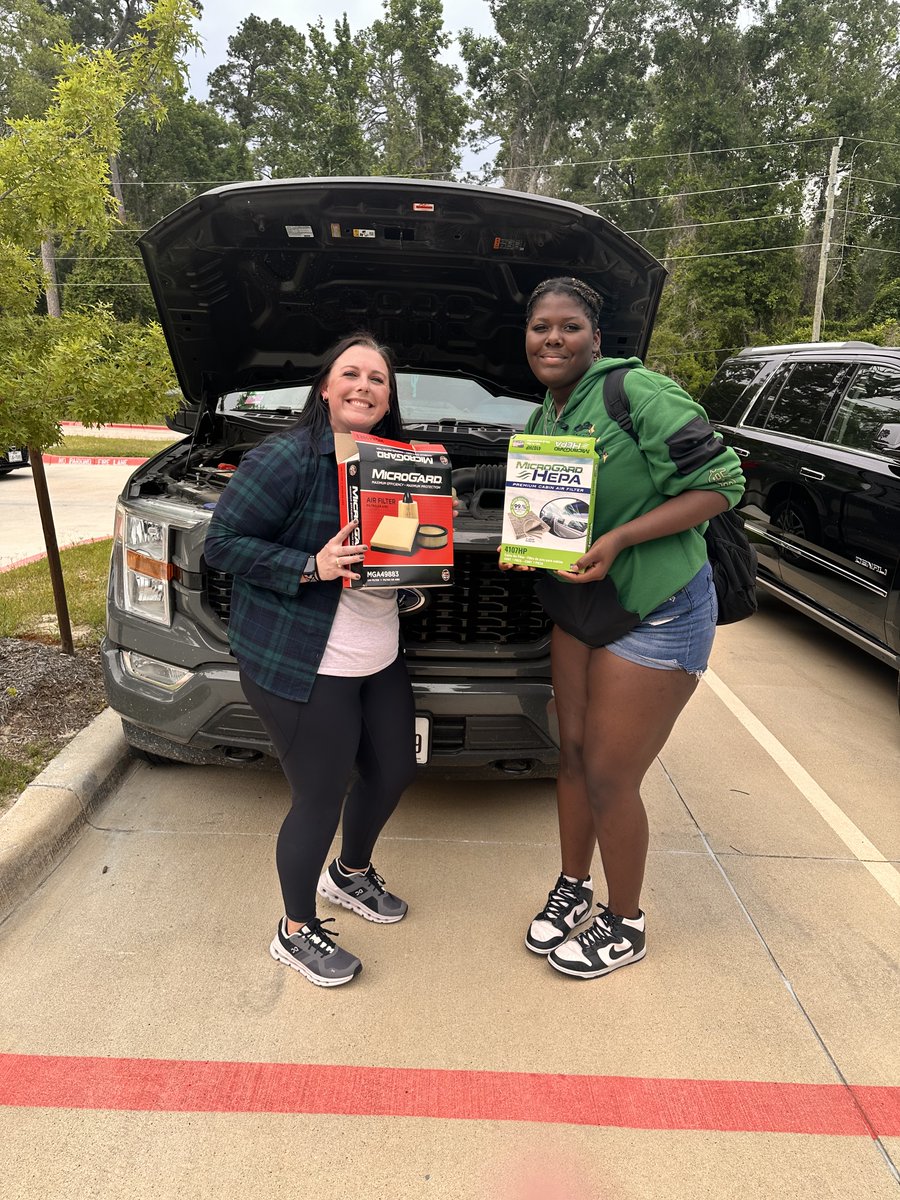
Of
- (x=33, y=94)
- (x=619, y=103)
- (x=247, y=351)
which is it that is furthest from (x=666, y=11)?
(x=247, y=351)

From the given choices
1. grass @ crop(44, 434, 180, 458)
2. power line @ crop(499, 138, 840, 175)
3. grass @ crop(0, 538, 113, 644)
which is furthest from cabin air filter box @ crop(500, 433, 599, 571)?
power line @ crop(499, 138, 840, 175)

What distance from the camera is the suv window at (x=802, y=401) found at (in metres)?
5.25

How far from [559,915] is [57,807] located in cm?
184

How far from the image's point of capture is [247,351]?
397 cm

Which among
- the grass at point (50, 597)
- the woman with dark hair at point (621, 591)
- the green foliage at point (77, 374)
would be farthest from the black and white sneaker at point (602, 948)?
the grass at point (50, 597)

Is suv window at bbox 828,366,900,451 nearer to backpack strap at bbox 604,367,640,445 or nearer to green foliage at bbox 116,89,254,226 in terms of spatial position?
backpack strap at bbox 604,367,640,445

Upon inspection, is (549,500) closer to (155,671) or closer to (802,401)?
(155,671)

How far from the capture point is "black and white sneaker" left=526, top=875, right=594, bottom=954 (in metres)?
2.58

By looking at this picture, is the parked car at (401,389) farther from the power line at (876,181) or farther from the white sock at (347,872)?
the power line at (876,181)

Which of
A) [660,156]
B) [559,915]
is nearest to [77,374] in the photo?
[559,915]

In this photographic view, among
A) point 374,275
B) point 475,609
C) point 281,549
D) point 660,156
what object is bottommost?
point 475,609

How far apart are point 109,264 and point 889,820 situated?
3651 centimetres

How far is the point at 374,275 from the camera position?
3555mm

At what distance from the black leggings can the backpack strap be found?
3.07 feet
